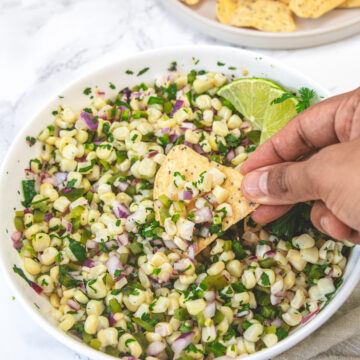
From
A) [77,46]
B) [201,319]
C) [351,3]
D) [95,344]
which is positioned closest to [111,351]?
[95,344]

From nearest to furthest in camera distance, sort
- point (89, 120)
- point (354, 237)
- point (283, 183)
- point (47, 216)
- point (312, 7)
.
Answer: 1. point (283, 183)
2. point (354, 237)
3. point (47, 216)
4. point (89, 120)
5. point (312, 7)

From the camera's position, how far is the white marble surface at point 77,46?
8.20 ft

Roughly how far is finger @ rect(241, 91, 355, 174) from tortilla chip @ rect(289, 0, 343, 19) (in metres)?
0.81

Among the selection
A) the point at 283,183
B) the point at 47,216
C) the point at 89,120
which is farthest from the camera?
the point at 89,120

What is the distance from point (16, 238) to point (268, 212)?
866 mm

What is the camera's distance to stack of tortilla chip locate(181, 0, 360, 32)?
2414 millimetres

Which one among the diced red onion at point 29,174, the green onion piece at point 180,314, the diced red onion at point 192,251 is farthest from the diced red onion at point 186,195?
the diced red onion at point 29,174

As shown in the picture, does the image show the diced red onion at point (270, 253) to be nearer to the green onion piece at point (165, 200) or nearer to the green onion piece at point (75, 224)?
the green onion piece at point (165, 200)

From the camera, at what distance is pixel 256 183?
1766mm

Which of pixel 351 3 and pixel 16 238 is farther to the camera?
pixel 351 3

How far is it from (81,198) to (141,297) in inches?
17.5

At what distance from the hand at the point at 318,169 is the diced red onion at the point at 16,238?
79 centimetres

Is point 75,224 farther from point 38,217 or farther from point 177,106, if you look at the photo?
point 177,106

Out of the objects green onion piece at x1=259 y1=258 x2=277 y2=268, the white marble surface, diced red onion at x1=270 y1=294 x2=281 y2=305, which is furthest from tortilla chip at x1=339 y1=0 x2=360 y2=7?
diced red onion at x1=270 y1=294 x2=281 y2=305
